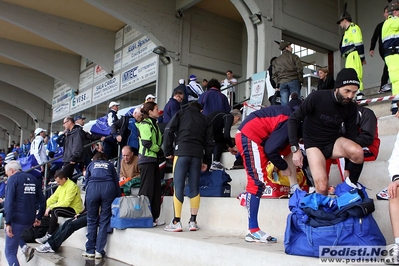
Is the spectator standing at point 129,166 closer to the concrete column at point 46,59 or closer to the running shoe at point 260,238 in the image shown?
the running shoe at point 260,238

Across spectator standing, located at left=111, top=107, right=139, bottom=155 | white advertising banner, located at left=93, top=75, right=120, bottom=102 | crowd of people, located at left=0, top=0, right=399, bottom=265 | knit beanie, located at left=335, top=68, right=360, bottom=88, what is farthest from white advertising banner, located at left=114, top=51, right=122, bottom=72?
knit beanie, located at left=335, top=68, right=360, bottom=88

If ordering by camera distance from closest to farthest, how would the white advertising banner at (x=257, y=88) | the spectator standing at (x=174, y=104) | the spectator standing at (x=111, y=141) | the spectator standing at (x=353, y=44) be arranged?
the spectator standing at (x=353, y=44) → the spectator standing at (x=174, y=104) → the spectator standing at (x=111, y=141) → the white advertising banner at (x=257, y=88)

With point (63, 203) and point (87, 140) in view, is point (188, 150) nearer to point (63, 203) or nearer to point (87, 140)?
point (63, 203)

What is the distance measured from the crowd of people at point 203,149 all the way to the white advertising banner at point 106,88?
7600 mm

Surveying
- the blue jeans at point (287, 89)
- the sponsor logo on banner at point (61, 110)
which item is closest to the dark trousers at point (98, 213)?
the blue jeans at point (287, 89)

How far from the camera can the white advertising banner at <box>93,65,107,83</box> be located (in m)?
18.1

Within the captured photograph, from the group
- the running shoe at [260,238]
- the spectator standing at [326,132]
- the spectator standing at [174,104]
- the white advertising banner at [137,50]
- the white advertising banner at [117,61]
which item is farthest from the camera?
the white advertising banner at [117,61]

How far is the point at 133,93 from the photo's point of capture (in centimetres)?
1568

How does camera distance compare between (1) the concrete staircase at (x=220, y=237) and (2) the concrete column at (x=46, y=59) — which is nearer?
(1) the concrete staircase at (x=220, y=237)

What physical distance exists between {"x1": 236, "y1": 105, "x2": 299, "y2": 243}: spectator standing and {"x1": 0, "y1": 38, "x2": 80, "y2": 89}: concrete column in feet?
53.8

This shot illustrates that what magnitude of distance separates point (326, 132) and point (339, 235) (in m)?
1.00

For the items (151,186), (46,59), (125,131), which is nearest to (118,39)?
(46,59)

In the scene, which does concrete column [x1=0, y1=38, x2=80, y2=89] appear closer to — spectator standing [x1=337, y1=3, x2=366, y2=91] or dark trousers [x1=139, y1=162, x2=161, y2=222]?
dark trousers [x1=139, y1=162, x2=161, y2=222]

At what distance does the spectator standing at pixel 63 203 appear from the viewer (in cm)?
670
